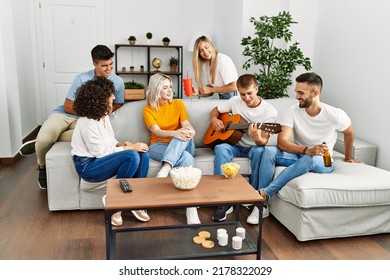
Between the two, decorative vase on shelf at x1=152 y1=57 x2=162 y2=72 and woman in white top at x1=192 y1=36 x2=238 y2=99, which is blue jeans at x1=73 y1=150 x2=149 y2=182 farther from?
decorative vase on shelf at x1=152 y1=57 x2=162 y2=72

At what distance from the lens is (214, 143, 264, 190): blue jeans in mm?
2951

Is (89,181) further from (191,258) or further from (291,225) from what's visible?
(291,225)

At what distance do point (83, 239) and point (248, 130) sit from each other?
1.37 meters

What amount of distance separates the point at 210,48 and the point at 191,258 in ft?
6.62

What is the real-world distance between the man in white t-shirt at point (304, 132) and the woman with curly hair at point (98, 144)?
89 centimetres

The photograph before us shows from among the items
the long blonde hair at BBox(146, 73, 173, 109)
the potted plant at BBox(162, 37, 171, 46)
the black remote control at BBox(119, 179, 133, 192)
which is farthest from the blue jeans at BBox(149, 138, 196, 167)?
the potted plant at BBox(162, 37, 171, 46)

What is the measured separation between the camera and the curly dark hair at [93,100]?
2.60 meters

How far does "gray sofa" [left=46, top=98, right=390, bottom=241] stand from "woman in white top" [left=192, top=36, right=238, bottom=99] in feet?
2.40

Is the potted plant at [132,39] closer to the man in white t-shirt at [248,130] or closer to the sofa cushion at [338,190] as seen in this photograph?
the man in white t-shirt at [248,130]

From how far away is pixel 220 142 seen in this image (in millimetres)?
3178

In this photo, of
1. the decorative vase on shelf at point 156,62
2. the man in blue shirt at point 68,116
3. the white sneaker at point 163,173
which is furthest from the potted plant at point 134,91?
the white sneaker at point 163,173

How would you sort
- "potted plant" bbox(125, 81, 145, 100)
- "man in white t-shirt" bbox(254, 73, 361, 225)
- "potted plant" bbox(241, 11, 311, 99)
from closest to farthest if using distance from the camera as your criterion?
"man in white t-shirt" bbox(254, 73, 361, 225) < "potted plant" bbox(241, 11, 311, 99) < "potted plant" bbox(125, 81, 145, 100)

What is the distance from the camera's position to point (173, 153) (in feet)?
9.58
